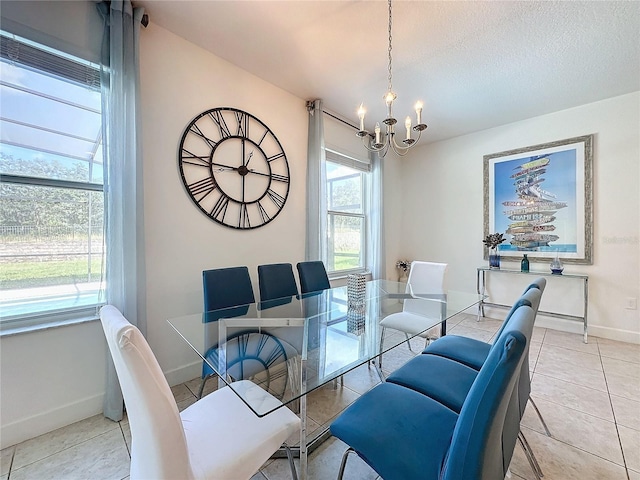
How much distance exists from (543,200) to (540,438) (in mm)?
2948

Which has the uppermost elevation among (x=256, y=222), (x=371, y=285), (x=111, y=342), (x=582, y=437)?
(x=256, y=222)

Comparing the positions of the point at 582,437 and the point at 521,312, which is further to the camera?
the point at 582,437

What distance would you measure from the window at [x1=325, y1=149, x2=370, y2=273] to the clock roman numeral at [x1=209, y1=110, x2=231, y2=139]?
142 cm

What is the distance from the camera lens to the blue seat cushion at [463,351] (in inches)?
60.4

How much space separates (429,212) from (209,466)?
173 inches

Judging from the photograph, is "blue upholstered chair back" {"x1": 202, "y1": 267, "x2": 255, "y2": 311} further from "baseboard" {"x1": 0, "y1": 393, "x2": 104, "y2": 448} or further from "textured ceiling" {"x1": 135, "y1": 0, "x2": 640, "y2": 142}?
"textured ceiling" {"x1": 135, "y1": 0, "x2": 640, "y2": 142}

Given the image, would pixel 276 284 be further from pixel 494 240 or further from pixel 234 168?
pixel 494 240

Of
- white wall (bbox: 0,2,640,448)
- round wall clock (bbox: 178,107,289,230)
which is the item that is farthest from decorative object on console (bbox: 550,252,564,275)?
round wall clock (bbox: 178,107,289,230)

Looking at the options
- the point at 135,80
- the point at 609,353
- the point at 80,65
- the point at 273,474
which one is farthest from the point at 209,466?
the point at 609,353

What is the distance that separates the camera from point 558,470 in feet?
4.49

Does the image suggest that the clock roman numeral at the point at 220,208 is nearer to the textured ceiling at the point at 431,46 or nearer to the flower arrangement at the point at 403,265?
the textured ceiling at the point at 431,46

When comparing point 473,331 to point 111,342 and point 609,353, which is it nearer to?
point 609,353

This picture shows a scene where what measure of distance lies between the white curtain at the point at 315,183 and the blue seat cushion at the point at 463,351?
166 centimetres

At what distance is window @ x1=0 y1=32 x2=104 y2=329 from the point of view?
5.10ft
